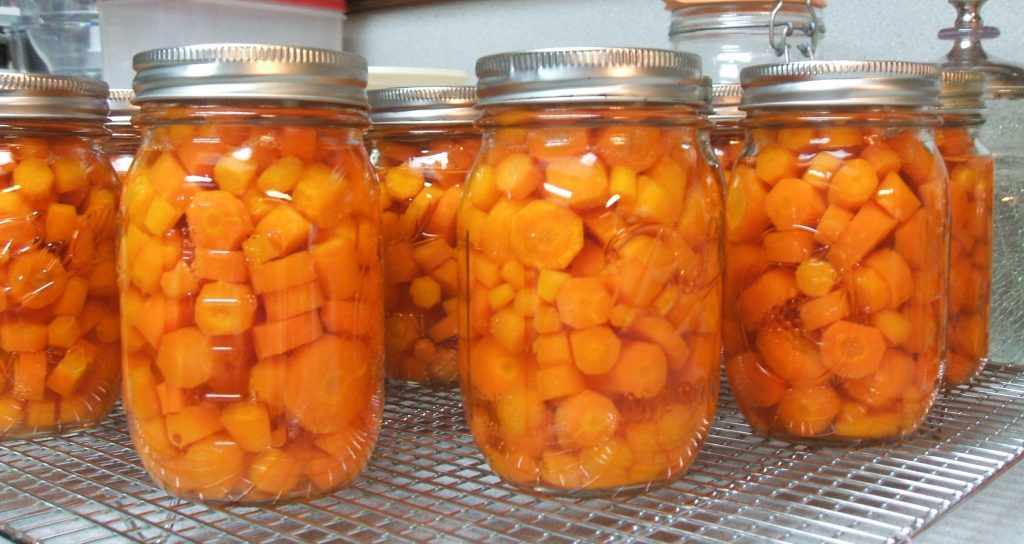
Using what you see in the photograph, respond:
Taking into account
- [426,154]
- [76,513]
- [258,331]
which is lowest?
[76,513]

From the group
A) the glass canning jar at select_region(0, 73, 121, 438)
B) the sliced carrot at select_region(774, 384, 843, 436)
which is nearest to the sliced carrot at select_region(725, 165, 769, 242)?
the sliced carrot at select_region(774, 384, 843, 436)

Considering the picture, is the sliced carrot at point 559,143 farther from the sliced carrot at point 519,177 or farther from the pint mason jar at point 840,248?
the pint mason jar at point 840,248

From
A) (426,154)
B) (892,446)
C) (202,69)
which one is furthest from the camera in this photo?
(426,154)

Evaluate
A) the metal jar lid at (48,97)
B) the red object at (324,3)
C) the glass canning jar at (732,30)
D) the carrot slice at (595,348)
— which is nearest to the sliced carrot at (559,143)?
the carrot slice at (595,348)

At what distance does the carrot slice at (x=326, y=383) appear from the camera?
61cm

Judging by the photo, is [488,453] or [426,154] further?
[426,154]

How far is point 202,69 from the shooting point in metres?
0.59

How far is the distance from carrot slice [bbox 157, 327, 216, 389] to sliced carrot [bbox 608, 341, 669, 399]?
24 cm

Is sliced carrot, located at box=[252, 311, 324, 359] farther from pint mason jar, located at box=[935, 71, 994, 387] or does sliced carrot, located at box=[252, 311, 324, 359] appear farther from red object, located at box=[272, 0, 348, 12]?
red object, located at box=[272, 0, 348, 12]

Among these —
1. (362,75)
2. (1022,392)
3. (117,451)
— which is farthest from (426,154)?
(1022,392)

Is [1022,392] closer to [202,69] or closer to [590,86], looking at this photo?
[590,86]

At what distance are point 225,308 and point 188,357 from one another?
0.04m

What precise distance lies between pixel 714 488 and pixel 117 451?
0.42 m

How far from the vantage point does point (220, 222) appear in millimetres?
591
